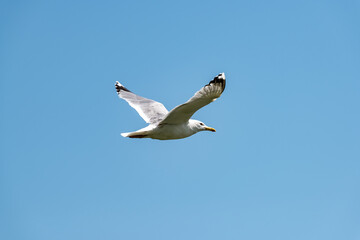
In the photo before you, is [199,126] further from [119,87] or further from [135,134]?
[119,87]

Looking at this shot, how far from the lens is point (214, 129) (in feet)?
36.0

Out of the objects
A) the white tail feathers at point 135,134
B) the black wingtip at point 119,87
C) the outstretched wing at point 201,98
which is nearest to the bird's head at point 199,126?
the outstretched wing at point 201,98

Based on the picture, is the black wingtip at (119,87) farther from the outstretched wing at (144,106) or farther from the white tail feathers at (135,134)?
the white tail feathers at (135,134)

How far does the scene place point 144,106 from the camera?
11.9m

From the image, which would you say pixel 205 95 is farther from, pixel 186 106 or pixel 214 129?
pixel 214 129

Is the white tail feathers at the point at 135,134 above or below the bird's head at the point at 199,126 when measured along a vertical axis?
below

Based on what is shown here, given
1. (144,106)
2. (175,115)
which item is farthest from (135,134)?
(144,106)

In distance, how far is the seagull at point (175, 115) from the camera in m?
8.63

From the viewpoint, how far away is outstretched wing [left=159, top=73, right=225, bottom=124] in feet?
28.1

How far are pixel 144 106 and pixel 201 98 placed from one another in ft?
11.3

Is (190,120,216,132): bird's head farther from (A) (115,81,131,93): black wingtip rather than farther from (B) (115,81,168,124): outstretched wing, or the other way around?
(A) (115,81,131,93): black wingtip

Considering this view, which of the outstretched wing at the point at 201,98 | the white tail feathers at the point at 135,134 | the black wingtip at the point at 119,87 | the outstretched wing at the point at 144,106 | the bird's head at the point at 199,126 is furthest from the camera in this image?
the black wingtip at the point at 119,87

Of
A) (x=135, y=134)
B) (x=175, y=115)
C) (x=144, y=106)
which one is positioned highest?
(x=144, y=106)

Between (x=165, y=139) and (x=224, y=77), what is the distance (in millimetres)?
2289
